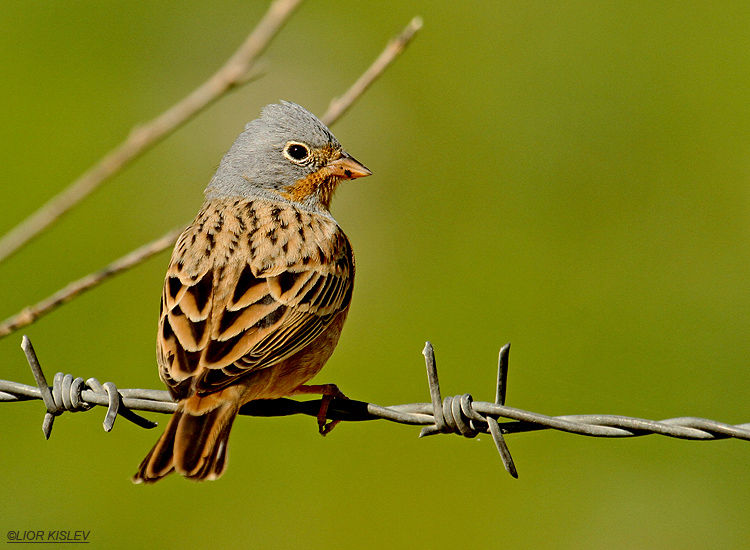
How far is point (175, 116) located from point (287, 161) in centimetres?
381

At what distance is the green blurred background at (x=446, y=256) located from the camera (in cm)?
792

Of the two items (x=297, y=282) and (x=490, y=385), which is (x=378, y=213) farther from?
(x=297, y=282)

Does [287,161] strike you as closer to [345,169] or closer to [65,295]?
[345,169]

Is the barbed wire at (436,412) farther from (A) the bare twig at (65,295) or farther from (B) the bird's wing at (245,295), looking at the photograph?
(A) the bare twig at (65,295)

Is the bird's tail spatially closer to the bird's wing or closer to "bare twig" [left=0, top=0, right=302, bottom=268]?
the bird's wing

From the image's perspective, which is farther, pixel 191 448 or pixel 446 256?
pixel 446 256

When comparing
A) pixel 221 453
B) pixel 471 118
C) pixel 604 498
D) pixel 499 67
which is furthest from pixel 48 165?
pixel 221 453

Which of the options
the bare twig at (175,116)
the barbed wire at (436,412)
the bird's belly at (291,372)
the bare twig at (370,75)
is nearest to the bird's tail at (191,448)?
the barbed wire at (436,412)

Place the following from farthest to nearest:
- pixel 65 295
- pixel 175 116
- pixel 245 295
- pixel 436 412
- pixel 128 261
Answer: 1. pixel 245 295
2. pixel 436 412
3. pixel 128 261
4. pixel 65 295
5. pixel 175 116

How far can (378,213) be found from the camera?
12.1m

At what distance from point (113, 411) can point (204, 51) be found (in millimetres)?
10780

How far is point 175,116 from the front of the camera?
2.05 m

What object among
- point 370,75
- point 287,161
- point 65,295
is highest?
point 287,161

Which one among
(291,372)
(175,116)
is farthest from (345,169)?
(175,116)
